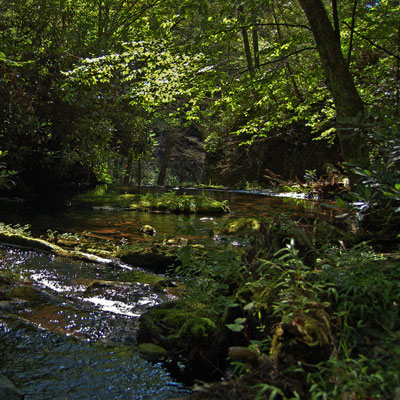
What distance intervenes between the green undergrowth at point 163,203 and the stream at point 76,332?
630 cm

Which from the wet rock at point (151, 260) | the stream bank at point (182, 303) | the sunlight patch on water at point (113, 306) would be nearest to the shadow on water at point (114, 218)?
the wet rock at point (151, 260)

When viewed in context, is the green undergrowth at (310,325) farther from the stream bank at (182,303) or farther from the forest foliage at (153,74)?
the forest foliage at (153,74)

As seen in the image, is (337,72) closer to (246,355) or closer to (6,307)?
(246,355)

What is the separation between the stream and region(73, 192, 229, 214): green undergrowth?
6.30 metres

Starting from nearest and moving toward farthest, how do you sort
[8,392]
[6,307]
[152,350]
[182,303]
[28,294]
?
[8,392] < [152,350] < [182,303] < [6,307] < [28,294]

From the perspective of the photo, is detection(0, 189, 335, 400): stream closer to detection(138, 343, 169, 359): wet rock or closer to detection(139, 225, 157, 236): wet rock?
detection(138, 343, 169, 359): wet rock

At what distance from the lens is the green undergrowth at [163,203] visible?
39.8ft

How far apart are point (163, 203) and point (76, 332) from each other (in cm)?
931

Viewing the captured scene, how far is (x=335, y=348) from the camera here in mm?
2211

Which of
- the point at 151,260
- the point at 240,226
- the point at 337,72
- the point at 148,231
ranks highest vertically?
the point at 337,72

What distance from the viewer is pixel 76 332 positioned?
11.5 feet

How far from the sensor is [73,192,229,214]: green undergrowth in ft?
39.8

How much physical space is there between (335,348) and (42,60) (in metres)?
12.8

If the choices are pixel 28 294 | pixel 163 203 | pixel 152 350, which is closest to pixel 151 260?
pixel 28 294
